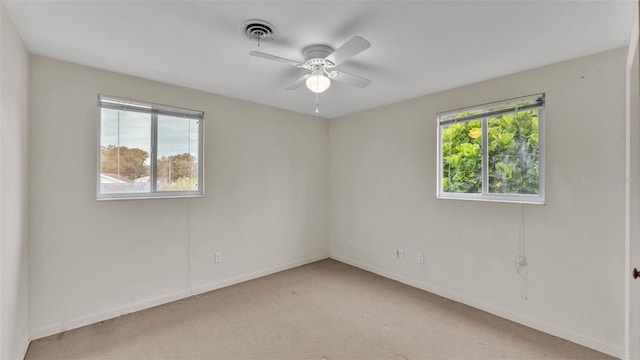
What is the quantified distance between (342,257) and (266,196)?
60.2 inches

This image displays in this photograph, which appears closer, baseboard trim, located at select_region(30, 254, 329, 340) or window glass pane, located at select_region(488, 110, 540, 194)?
baseboard trim, located at select_region(30, 254, 329, 340)

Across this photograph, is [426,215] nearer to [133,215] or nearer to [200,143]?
[200,143]

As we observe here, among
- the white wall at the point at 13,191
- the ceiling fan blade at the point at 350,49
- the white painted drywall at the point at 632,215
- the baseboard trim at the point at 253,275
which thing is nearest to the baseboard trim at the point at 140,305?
the baseboard trim at the point at 253,275

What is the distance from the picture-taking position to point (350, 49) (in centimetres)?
177

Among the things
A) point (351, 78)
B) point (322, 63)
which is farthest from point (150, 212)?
point (351, 78)

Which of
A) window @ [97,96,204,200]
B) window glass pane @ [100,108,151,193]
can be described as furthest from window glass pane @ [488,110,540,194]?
window glass pane @ [100,108,151,193]

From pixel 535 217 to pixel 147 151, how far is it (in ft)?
12.1

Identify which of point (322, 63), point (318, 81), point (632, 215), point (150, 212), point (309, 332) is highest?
point (322, 63)

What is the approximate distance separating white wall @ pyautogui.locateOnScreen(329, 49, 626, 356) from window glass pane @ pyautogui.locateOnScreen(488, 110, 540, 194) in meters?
0.14

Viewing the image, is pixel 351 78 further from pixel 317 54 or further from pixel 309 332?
pixel 309 332

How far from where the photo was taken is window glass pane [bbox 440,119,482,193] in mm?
2955

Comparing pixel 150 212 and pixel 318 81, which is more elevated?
pixel 318 81

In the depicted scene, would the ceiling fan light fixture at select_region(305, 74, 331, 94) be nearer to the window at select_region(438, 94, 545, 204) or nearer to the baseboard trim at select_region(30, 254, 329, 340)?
the window at select_region(438, 94, 545, 204)

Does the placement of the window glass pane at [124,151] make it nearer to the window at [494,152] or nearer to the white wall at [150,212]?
the white wall at [150,212]
